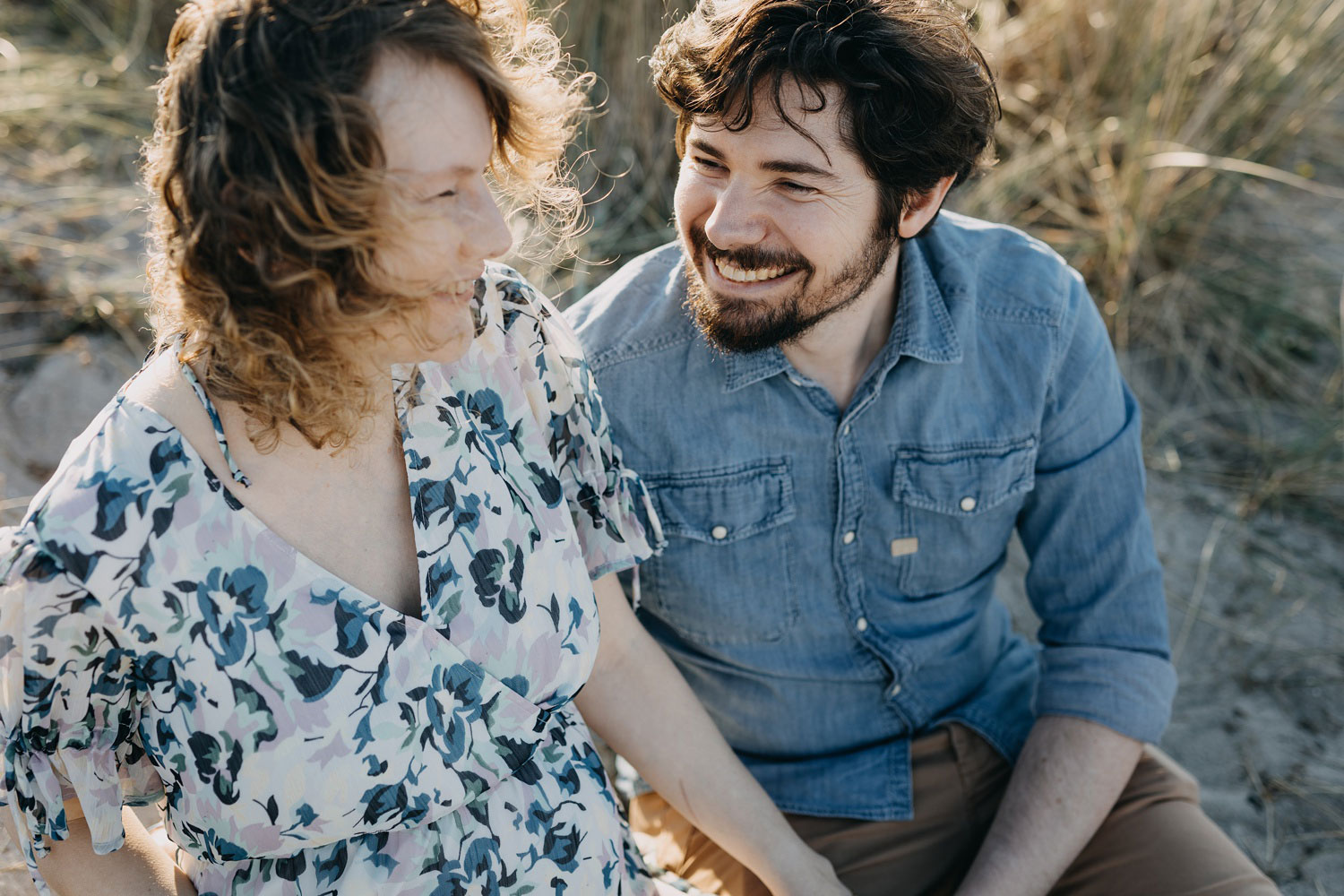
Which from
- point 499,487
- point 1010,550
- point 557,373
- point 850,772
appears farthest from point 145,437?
point 1010,550

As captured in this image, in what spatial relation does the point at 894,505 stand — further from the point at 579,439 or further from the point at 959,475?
the point at 579,439

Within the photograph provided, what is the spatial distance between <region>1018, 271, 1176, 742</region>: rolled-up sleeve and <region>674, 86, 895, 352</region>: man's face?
46 centimetres

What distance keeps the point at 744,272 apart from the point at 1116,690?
101 centimetres

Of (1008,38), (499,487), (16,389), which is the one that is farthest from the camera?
(1008,38)

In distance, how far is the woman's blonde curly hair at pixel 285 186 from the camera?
1161 mm

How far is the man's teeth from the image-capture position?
71.5 inches

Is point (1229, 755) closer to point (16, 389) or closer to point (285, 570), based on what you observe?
point (285, 570)

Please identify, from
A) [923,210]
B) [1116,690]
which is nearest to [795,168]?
[923,210]

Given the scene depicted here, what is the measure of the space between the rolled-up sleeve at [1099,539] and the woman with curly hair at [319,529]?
94 cm

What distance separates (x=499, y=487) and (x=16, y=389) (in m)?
2.02

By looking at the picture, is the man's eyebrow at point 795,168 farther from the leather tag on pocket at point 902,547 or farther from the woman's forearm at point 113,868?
the woman's forearm at point 113,868

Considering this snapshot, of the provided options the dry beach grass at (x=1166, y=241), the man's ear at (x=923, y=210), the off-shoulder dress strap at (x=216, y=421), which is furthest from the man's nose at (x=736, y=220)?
the dry beach grass at (x=1166, y=241)

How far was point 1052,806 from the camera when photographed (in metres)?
1.91

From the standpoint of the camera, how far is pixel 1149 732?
1931mm
